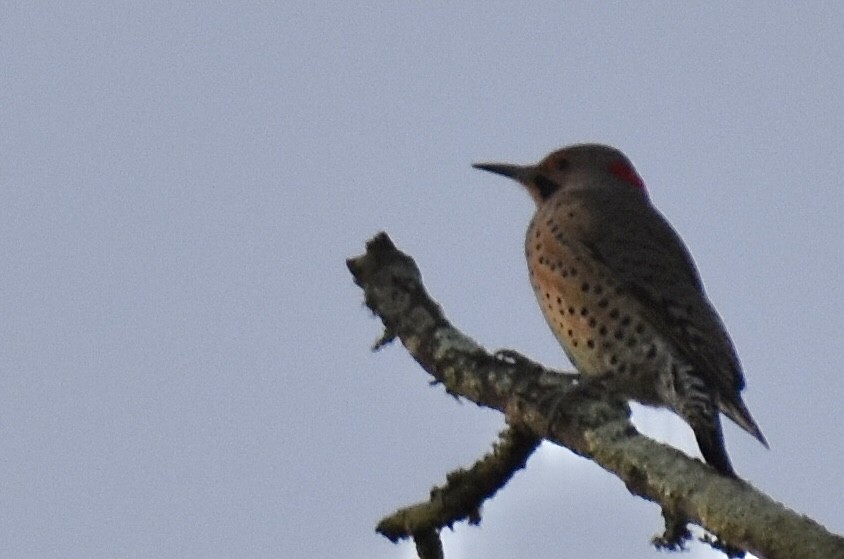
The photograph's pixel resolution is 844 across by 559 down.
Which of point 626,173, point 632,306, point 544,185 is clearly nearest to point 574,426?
point 632,306

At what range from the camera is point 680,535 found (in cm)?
472

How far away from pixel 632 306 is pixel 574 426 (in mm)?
2810

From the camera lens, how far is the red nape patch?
30.7ft

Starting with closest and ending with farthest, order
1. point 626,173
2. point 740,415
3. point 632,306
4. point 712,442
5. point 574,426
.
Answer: point 574,426 → point 712,442 → point 740,415 → point 632,306 → point 626,173

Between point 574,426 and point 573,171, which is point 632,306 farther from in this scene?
point 574,426

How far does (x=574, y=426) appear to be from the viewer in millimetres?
4602

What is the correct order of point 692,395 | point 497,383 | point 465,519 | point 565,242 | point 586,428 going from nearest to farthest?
point 586,428, point 497,383, point 465,519, point 692,395, point 565,242

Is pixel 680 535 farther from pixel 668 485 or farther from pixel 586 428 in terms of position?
pixel 668 485

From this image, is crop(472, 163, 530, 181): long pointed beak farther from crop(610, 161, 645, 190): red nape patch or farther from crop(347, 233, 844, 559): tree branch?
crop(347, 233, 844, 559): tree branch

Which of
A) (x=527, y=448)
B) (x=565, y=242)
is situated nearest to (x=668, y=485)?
(x=527, y=448)

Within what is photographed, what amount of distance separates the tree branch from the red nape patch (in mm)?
3964

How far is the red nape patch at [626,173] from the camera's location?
934 cm

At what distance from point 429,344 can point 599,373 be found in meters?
1.96

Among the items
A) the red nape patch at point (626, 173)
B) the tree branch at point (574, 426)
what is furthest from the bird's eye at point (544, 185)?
the tree branch at point (574, 426)
